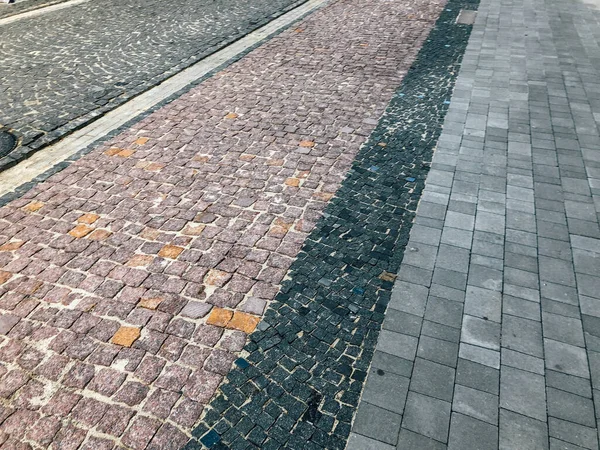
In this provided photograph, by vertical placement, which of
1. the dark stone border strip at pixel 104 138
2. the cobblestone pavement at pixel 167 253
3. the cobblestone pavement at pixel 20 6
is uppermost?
the cobblestone pavement at pixel 20 6

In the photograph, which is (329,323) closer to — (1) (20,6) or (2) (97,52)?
(2) (97,52)

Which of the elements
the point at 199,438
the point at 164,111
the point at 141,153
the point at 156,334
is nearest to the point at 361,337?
the point at 199,438

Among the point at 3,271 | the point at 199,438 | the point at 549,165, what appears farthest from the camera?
the point at 549,165

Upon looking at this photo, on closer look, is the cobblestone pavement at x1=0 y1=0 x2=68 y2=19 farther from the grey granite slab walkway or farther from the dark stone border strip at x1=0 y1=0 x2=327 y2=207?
the grey granite slab walkway

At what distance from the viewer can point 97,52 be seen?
39.1 ft

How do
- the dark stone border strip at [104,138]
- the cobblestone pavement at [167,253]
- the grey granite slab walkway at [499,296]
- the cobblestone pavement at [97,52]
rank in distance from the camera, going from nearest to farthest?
the grey granite slab walkway at [499,296]
the cobblestone pavement at [167,253]
the dark stone border strip at [104,138]
the cobblestone pavement at [97,52]

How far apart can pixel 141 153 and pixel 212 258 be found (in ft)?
10.3

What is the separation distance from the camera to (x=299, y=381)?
4141 mm

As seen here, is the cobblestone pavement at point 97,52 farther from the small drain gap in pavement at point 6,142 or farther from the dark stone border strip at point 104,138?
the dark stone border strip at point 104,138

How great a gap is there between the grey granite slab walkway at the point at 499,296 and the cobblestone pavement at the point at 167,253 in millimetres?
451

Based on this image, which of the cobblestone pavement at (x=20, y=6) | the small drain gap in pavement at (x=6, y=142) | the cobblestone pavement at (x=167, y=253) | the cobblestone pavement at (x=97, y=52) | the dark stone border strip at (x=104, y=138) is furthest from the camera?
the cobblestone pavement at (x=20, y=6)

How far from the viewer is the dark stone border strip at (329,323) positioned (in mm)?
3809

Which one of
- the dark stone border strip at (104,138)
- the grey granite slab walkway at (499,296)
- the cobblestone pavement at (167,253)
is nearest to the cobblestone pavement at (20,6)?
the dark stone border strip at (104,138)

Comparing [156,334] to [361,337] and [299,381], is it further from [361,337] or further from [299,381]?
[361,337]
